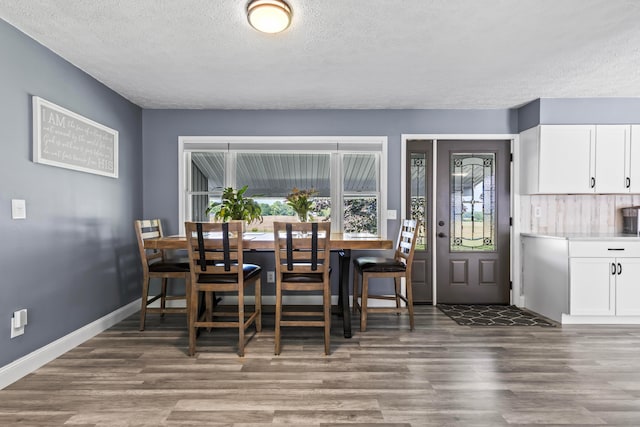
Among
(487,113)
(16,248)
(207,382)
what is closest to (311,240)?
(207,382)

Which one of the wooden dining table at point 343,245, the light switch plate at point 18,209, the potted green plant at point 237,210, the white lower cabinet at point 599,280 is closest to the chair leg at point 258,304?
the wooden dining table at point 343,245

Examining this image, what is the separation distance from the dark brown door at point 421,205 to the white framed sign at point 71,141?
3236 millimetres

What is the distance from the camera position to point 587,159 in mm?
3941

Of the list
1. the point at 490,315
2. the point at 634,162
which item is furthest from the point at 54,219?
the point at 634,162

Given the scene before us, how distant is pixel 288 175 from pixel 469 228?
2277 mm

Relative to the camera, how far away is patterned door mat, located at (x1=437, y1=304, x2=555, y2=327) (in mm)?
3658

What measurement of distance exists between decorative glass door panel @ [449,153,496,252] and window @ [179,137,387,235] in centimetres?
90

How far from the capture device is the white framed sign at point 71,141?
2.62 m

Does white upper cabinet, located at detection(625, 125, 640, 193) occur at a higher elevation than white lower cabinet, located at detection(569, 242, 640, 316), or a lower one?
higher

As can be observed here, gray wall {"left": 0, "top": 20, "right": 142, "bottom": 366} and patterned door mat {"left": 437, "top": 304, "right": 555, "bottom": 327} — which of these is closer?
gray wall {"left": 0, "top": 20, "right": 142, "bottom": 366}

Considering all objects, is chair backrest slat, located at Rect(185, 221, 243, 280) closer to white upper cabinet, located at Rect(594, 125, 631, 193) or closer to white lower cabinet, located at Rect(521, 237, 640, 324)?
white lower cabinet, located at Rect(521, 237, 640, 324)

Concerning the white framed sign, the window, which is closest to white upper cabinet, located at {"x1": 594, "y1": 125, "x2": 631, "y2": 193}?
the window

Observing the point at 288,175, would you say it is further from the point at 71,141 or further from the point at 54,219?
the point at 54,219

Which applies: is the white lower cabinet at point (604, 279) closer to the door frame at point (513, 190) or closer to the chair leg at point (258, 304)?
the door frame at point (513, 190)
